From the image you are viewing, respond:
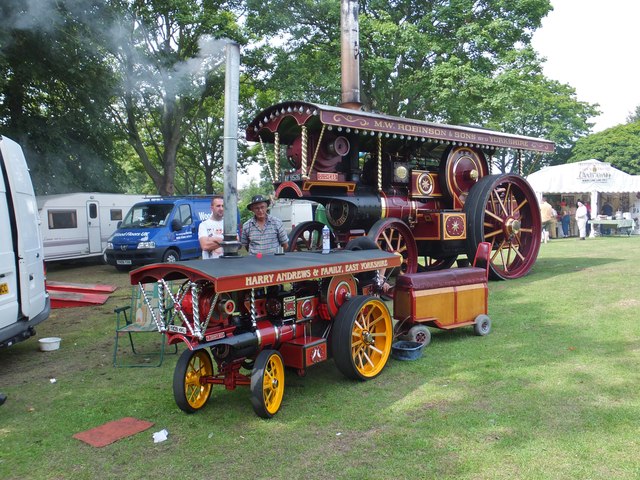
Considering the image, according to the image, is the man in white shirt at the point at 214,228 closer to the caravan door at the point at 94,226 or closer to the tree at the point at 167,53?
the caravan door at the point at 94,226

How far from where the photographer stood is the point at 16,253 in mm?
5496

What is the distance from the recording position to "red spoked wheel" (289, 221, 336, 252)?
9133mm

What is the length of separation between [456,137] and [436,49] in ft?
35.3

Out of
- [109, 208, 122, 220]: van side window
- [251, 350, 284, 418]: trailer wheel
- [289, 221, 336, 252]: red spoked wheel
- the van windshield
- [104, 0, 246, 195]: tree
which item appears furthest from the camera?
[104, 0, 246, 195]: tree

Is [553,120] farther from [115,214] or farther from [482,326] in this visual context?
[482,326]

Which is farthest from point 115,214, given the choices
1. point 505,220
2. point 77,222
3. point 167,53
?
point 505,220

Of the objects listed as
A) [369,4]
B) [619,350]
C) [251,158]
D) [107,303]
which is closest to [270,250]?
[619,350]

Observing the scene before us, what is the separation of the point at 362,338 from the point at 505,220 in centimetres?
638

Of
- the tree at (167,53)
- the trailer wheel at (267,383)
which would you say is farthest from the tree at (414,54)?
the trailer wheel at (267,383)

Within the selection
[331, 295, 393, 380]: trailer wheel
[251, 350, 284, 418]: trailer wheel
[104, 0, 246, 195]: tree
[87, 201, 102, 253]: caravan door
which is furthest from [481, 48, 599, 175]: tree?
[251, 350, 284, 418]: trailer wheel

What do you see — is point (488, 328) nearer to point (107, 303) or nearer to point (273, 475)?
point (273, 475)

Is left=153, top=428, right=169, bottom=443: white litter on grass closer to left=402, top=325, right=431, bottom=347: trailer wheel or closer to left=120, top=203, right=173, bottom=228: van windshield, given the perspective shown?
left=402, top=325, right=431, bottom=347: trailer wheel

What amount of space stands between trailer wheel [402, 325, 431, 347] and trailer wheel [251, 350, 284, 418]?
6.18 ft

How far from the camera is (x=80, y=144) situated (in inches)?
718
